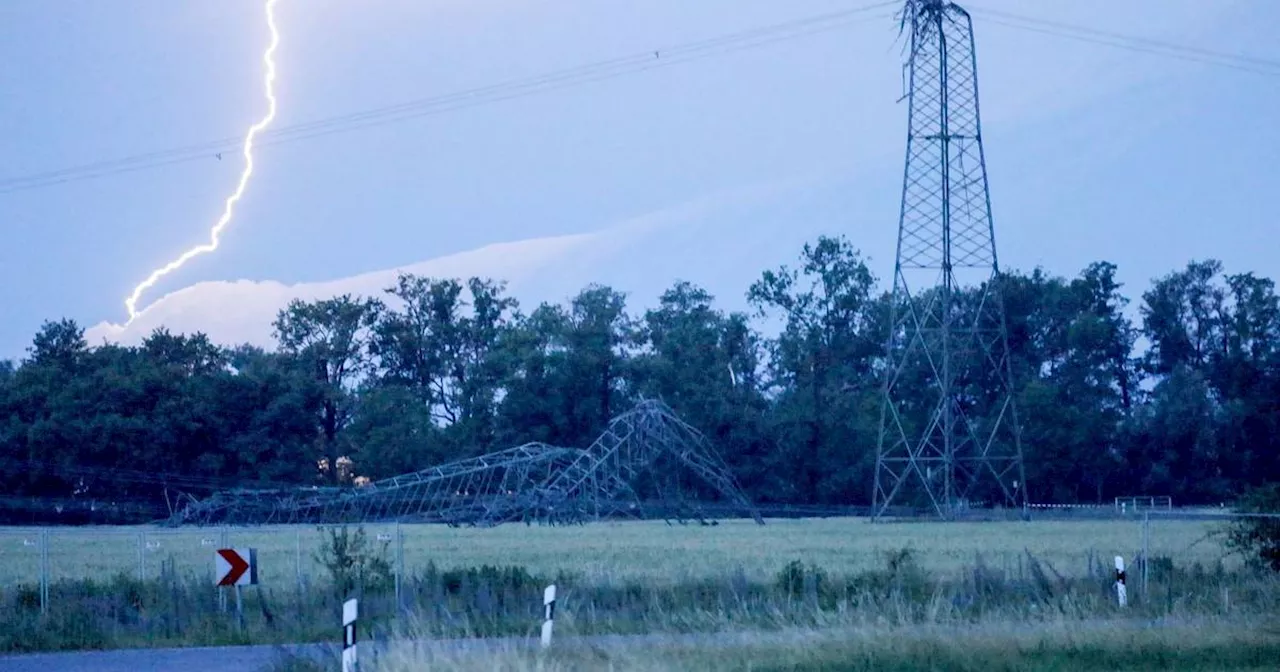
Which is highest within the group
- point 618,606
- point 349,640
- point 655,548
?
point 349,640

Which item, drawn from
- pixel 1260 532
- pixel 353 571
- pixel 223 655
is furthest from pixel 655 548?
pixel 223 655

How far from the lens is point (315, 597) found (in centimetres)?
2594

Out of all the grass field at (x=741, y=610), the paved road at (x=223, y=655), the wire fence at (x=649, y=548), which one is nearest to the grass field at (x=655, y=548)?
the wire fence at (x=649, y=548)

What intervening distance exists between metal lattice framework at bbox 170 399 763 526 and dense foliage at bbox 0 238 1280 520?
12.8 meters

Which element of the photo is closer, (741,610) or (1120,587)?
(741,610)

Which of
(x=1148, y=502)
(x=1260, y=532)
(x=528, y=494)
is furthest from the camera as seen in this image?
(x=1148, y=502)

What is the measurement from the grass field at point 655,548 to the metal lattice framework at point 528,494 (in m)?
3.18

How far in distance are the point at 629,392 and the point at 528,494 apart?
2914 centimetres

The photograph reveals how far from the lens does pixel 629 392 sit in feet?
349

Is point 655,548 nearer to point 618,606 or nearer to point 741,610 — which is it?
point 618,606

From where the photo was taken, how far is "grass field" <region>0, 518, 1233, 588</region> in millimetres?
38031

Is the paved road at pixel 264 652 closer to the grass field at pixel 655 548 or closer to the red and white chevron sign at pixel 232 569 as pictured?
the red and white chevron sign at pixel 232 569

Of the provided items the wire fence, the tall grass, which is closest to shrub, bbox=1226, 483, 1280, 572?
the wire fence

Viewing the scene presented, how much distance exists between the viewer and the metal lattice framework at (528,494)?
79.1m
